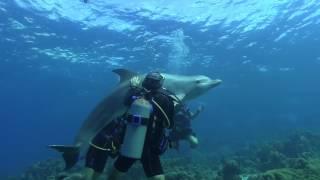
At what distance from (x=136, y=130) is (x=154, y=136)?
47cm

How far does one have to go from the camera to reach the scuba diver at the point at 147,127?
21.5 ft

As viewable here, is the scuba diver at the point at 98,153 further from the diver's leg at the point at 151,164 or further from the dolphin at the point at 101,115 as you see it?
the diver's leg at the point at 151,164

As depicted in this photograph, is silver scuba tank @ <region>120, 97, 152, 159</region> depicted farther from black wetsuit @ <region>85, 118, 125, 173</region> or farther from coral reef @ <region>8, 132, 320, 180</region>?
coral reef @ <region>8, 132, 320, 180</region>

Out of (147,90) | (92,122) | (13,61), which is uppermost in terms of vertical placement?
(13,61)

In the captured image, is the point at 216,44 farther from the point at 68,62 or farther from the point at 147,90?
the point at 147,90

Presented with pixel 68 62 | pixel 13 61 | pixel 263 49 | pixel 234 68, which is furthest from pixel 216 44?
pixel 13 61

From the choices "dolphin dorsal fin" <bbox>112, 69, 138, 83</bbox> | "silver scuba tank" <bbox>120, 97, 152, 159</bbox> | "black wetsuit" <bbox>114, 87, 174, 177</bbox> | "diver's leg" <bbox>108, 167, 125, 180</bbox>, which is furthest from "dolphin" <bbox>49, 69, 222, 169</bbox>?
"diver's leg" <bbox>108, 167, 125, 180</bbox>

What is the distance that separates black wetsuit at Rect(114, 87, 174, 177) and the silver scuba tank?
227mm

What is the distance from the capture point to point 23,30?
30.7 meters

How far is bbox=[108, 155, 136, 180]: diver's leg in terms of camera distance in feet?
22.5

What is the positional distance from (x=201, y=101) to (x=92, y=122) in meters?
63.1

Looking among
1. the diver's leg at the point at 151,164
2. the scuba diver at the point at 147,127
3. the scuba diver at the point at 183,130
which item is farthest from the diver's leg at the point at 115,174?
the scuba diver at the point at 183,130

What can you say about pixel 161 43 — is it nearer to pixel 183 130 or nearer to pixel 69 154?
pixel 183 130

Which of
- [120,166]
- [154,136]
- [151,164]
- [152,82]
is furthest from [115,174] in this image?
[152,82]
